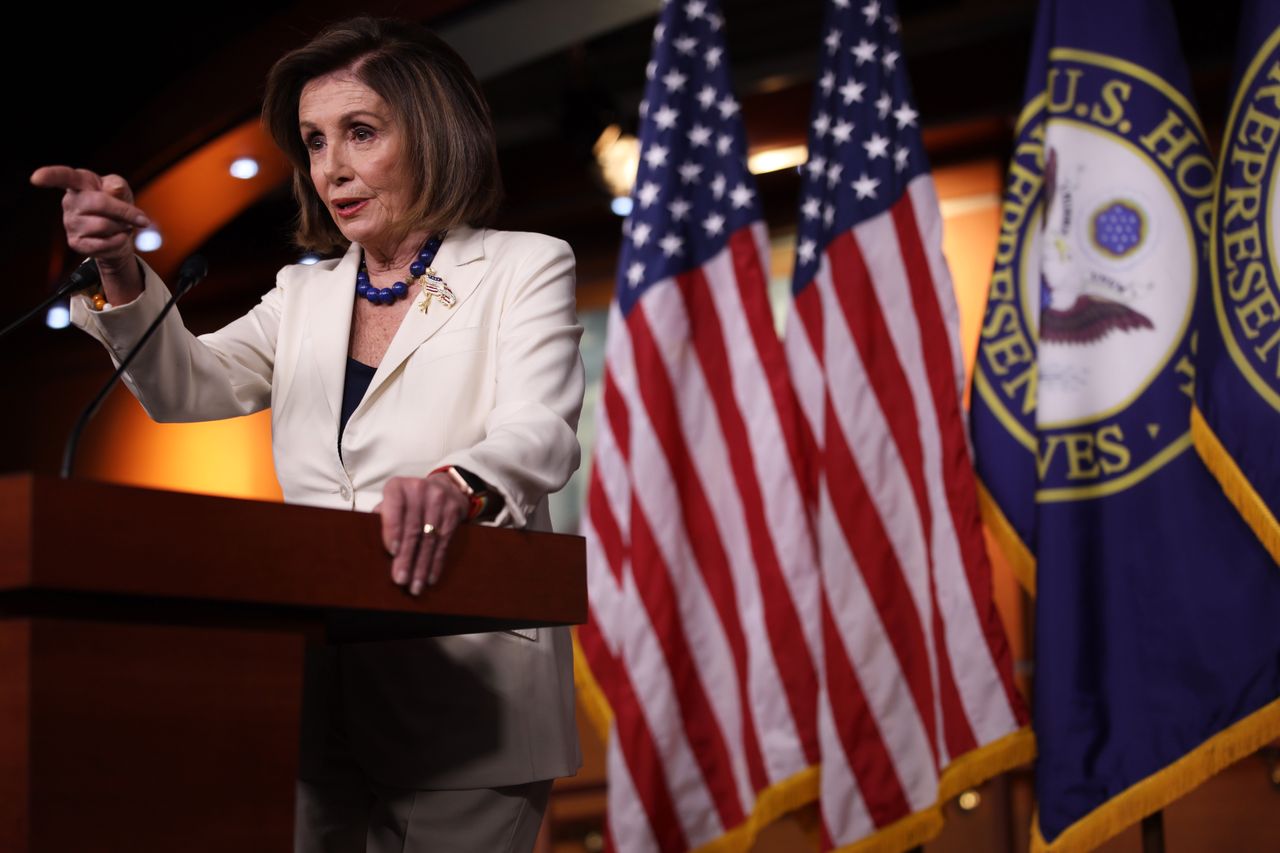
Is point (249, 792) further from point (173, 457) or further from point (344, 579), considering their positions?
point (173, 457)

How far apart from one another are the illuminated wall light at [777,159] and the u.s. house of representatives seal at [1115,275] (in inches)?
74.5

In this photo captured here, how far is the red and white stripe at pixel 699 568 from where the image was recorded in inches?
113

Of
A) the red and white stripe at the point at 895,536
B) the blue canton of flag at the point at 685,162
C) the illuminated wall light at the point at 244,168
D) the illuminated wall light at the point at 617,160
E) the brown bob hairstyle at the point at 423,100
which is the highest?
the illuminated wall light at the point at 617,160

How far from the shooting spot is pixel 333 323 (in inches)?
55.6

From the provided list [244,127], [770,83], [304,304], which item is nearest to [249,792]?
[304,304]

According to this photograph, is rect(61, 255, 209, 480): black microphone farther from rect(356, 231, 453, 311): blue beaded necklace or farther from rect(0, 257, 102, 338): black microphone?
rect(356, 231, 453, 311): blue beaded necklace

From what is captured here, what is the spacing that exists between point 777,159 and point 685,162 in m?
1.61

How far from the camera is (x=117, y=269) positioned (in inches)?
49.3

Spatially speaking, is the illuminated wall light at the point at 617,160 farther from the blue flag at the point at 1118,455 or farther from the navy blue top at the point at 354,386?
the navy blue top at the point at 354,386

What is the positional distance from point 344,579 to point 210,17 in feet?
11.4

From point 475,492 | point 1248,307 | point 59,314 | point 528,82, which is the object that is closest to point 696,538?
point 1248,307

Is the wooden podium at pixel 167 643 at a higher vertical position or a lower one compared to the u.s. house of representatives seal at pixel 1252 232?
lower

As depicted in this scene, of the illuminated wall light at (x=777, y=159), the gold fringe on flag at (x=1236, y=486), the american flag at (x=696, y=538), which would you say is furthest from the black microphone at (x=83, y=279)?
the illuminated wall light at (x=777, y=159)

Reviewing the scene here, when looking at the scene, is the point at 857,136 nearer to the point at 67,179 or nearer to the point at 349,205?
the point at 349,205
